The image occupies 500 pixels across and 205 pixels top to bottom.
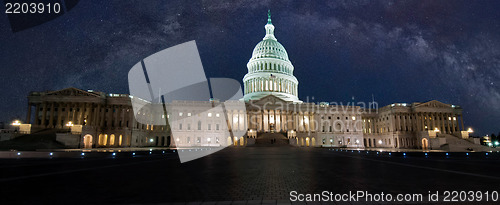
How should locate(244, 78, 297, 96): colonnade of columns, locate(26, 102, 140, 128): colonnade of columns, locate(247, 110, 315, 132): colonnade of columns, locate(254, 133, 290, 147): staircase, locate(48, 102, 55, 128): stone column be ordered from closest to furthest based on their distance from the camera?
locate(254, 133, 290, 147): staircase
locate(48, 102, 55, 128): stone column
locate(26, 102, 140, 128): colonnade of columns
locate(247, 110, 315, 132): colonnade of columns
locate(244, 78, 297, 96): colonnade of columns

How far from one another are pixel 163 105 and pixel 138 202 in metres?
82.5

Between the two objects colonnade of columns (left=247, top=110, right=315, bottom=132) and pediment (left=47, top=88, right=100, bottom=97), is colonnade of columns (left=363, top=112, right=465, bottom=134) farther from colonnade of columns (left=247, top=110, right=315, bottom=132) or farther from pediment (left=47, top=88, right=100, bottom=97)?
pediment (left=47, top=88, right=100, bottom=97)

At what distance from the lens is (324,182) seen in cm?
972

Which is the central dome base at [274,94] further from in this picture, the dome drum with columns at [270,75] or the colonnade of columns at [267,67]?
the colonnade of columns at [267,67]

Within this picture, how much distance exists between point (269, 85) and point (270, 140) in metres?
37.2

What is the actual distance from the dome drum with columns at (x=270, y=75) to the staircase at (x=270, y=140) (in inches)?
1072

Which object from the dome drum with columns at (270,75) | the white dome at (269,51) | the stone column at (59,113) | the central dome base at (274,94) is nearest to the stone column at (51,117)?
the stone column at (59,113)

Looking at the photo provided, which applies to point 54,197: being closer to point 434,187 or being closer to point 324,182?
point 324,182

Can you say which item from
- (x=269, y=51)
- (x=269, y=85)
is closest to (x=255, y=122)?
(x=269, y=85)

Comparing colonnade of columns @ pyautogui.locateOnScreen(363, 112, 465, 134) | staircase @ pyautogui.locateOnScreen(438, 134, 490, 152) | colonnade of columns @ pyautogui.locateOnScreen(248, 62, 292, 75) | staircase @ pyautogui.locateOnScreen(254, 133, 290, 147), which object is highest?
colonnade of columns @ pyautogui.locateOnScreen(248, 62, 292, 75)

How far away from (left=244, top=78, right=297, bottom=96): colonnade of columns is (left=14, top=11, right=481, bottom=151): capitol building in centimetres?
41

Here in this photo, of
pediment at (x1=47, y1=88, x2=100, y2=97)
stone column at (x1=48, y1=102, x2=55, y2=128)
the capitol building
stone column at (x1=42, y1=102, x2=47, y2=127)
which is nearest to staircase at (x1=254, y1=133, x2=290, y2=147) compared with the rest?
the capitol building

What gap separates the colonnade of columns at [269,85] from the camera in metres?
99.5

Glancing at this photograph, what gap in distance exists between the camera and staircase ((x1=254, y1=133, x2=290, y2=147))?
64.4m
